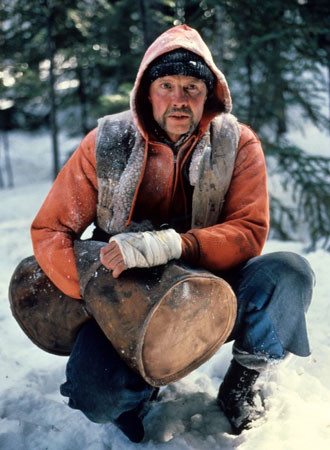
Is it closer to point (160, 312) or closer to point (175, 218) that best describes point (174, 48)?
point (175, 218)

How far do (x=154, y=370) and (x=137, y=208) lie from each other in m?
0.92

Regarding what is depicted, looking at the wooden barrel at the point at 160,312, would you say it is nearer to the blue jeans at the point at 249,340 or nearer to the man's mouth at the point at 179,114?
the blue jeans at the point at 249,340

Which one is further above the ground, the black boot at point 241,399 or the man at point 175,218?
the man at point 175,218

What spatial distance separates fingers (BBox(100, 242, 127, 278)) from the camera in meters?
1.67

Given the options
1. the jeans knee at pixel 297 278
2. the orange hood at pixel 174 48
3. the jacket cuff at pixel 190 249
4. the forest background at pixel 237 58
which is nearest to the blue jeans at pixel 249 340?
the jeans knee at pixel 297 278

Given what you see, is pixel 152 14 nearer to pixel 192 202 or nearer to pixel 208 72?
pixel 208 72

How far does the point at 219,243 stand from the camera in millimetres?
1898

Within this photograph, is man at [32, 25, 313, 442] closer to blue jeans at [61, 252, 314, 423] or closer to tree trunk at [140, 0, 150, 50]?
blue jeans at [61, 252, 314, 423]

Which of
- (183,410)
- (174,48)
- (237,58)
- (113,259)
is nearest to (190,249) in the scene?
(113,259)

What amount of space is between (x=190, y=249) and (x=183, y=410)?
0.94 meters

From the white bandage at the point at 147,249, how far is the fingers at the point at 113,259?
26 mm

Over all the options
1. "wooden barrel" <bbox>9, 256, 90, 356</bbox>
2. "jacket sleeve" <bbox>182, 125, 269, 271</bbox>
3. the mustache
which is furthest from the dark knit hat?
"wooden barrel" <bbox>9, 256, 90, 356</bbox>

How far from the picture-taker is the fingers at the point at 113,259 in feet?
5.49

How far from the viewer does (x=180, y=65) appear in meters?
2.13
